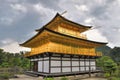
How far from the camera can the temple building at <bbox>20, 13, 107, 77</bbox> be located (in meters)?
23.3

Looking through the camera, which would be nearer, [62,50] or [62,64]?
[62,50]

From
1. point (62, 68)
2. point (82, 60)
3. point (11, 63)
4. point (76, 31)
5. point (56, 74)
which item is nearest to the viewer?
point (56, 74)

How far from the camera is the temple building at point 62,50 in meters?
23.3

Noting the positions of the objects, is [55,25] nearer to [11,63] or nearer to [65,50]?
[65,50]

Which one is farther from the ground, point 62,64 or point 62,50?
point 62,50

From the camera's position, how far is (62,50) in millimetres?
24391

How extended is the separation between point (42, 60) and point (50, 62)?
3.49 metres

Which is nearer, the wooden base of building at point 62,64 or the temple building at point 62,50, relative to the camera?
the temple building at point 62,50

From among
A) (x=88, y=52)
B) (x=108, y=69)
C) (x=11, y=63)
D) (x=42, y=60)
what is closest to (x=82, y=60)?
(x=88, y=52)

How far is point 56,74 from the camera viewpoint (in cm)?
2261

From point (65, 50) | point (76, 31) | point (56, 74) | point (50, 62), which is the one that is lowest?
point (56, 74)

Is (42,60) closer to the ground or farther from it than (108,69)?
farther from it

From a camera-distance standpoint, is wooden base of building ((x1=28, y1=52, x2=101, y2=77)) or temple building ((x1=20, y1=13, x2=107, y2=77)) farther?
wooden base of building ((x1=28, y1=52, x2=101, y2=77))

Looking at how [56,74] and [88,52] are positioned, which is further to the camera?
[88,52]
